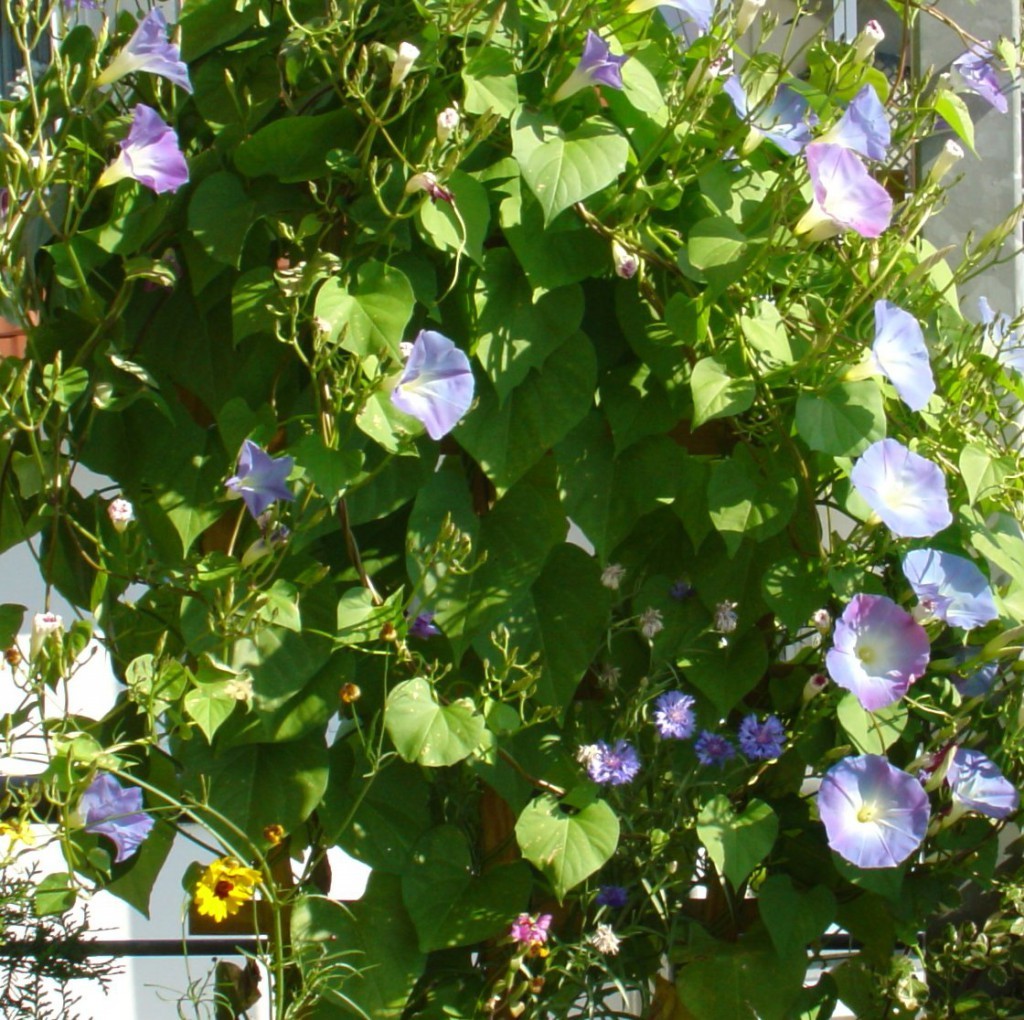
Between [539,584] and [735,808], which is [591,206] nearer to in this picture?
[539,584]

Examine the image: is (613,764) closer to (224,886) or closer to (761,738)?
(761,738)

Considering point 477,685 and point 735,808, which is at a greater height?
point 477,685

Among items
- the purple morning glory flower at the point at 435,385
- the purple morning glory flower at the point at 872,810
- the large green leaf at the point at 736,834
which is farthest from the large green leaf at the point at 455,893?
the purple morning glory flower at the point at 435,385

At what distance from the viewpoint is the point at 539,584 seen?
1.45 m

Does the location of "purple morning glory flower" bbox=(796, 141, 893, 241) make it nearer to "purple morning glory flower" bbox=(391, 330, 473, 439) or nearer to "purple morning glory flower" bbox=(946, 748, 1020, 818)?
"purple morning glory flower" bbox=(391, 330, 473, 439)

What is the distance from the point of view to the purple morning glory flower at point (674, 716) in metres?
1.35

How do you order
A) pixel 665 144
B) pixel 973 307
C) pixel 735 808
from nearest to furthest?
pixel 665 144
pixel 735 808
pixel 973 307

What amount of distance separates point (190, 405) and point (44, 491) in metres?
0.21

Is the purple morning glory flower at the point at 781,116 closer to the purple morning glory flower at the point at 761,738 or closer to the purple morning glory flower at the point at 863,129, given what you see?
the purple morning glory flower at the point at 863,129

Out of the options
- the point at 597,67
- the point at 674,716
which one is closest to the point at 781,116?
the point at 597,67

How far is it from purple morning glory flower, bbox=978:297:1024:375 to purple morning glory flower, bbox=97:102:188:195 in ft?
2.92

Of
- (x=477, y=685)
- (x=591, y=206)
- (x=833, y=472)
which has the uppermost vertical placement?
(x=591, y=206)

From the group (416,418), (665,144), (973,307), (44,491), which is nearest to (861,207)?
(665,144)

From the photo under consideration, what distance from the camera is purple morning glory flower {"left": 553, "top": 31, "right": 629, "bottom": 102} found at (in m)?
1.26
